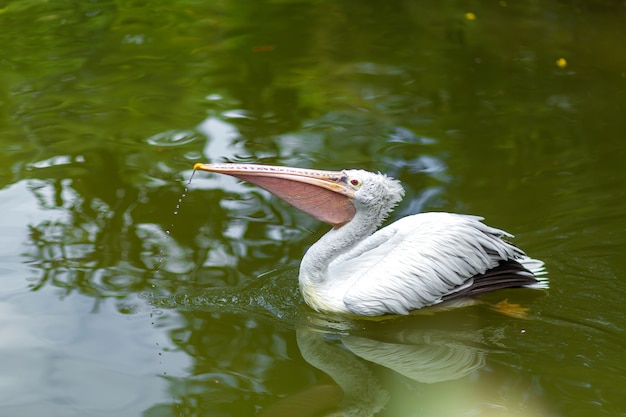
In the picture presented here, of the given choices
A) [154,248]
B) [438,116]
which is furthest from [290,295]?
[438,116]

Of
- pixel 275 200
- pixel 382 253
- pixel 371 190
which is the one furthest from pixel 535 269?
pixel 275 200

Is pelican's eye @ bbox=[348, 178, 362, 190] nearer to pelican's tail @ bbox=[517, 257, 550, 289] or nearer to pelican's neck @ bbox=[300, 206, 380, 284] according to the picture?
pelican's neck @ bbox=[300, 206, 380, 284]

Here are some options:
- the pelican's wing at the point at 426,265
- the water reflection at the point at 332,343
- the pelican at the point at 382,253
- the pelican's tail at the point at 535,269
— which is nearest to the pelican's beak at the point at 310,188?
the pelican at the point at 382,253

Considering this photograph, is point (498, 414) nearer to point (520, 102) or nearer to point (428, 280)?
point (428, 280)

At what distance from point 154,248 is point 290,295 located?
0.78 metres

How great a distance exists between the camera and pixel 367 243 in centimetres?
455

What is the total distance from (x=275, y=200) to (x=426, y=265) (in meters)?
1.32

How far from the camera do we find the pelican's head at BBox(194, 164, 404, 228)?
4316 mm

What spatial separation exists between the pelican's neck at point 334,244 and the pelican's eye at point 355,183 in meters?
0.13

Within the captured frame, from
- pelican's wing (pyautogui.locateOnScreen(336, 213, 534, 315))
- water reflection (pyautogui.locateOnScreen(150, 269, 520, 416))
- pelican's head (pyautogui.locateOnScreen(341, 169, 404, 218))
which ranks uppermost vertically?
pelican's head (pyautogui.locateOnScreen(341, 169, 404, 218))

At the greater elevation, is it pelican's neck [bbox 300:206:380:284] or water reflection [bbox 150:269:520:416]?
pelican's neck [bbox 300:206:380:284]

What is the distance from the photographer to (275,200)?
17.6 ft

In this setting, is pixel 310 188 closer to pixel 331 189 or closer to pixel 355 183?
pixel 331 189

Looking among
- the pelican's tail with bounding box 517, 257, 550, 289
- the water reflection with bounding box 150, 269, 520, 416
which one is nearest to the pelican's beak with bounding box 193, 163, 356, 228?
the water reflection with bounding box 150, 269, 520, 416
